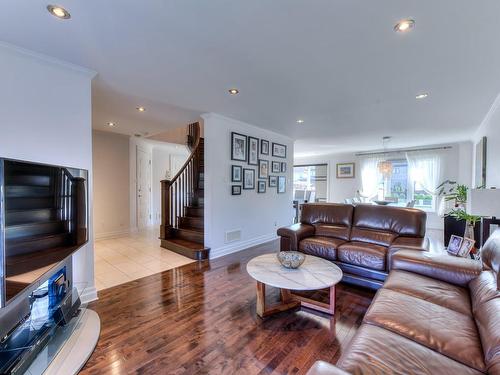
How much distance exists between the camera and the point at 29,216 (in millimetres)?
1332

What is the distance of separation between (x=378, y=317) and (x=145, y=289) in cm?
244

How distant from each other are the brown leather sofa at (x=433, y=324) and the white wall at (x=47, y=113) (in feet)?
8.50

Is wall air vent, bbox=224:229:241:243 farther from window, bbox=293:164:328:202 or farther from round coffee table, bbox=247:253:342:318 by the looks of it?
window, bbox=293:164:328:202

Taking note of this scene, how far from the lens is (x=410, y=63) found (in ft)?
7.28

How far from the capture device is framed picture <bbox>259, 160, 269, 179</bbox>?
192 inches

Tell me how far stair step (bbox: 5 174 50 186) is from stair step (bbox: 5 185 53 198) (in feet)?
0.06

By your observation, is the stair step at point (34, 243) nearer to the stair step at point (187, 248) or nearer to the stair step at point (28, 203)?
the stair step at point (28, 203)

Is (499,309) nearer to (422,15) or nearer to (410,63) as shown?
(422,15)

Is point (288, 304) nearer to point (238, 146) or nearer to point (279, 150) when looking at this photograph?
point (238, 146)

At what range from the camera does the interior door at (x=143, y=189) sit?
19.6 feet

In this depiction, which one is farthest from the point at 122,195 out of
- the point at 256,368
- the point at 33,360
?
the point at 256,368

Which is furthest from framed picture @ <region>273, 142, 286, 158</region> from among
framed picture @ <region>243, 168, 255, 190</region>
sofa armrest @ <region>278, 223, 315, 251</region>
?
sofa armrest @ <region>278, 223, 315, 251</region>

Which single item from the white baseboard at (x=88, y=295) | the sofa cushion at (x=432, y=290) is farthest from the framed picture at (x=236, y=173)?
the sofa cushion at (x=432, y=290)

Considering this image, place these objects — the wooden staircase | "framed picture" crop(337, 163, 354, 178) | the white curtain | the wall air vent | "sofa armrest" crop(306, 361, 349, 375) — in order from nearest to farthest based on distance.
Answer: "sofa armrest" crop(306, 361, 349, 375) < the wall air vent < the wooden staircase < the white curtain < "framed picture" crop(337, 163, 354, 178)
